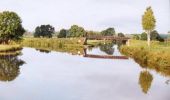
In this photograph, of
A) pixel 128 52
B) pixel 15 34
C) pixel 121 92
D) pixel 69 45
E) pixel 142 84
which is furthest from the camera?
pixel 69 45

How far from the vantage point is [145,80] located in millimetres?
50312

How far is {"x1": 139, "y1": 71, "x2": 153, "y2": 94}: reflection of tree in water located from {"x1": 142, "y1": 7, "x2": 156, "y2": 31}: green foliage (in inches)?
1607

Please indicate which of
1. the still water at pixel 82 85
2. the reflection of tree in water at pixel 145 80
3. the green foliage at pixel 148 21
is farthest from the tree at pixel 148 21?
the reflection of tree in water at pixel 145 80

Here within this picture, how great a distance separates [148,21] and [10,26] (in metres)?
40.9

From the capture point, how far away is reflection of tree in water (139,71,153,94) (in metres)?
43.6

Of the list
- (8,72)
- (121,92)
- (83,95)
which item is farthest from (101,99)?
(8,72)

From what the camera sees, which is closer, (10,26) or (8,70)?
(8,70)

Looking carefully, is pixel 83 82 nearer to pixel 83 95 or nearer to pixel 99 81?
pixel 99 81

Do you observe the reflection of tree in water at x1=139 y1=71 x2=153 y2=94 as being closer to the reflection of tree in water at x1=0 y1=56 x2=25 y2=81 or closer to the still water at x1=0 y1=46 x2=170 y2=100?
the still water at x1=0 y1=46 x2=170 y2=100

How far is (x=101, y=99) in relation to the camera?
35.9 metres

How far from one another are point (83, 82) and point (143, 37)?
10530cm

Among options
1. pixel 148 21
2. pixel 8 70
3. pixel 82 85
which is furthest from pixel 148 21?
pixel 82 85

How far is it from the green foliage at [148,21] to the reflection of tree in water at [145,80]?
134ft

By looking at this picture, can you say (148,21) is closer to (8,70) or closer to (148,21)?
(148,21)
